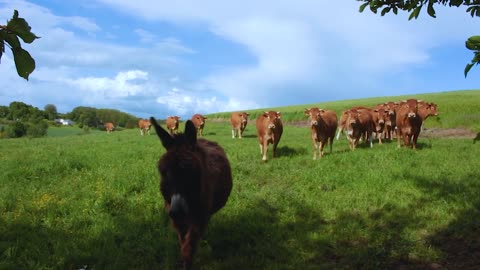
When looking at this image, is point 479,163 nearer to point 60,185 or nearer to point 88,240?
point 88,240

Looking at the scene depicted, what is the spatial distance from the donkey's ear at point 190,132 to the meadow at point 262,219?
7.24 ft

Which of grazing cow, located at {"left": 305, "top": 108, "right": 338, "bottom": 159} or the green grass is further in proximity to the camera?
grazing cow, located at {"left": 305, "top": 108, "right": 338, "bottom": 159}

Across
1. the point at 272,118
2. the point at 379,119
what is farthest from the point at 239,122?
A: the point at 272,118

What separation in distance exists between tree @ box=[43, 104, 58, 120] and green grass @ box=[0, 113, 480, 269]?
103 meters

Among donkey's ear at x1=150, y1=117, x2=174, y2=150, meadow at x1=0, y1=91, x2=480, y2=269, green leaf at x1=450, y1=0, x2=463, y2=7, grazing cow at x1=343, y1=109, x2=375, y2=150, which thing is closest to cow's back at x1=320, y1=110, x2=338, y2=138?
grazing cow at x1=343, y1=109, x2=375, y2=150

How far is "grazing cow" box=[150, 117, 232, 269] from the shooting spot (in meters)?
4.34

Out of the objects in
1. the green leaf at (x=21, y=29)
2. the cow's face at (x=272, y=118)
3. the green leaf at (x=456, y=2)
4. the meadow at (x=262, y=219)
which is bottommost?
the meadow at (x=262, y=219)

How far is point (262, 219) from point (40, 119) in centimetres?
8136

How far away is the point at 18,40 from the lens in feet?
6.44

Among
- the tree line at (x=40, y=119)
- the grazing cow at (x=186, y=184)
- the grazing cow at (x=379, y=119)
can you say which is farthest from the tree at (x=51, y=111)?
the grazing cow at (x=186, y=184)

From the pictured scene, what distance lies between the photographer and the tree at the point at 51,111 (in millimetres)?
103512

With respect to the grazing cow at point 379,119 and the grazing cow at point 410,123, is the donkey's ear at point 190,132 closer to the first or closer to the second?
the grazing cow at point 410,123

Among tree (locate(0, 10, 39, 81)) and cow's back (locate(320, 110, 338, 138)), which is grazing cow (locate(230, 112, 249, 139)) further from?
tree (locate(0, 10, 39, 81))

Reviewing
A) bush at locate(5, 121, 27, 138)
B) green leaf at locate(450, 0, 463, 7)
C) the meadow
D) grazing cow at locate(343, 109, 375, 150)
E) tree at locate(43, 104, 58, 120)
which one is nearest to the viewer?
green leaf at locate(450, 0, 463, 7)
